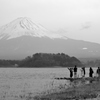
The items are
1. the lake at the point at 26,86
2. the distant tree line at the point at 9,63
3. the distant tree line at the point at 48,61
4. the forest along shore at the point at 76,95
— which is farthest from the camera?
the distant tree line at the point at 9,63

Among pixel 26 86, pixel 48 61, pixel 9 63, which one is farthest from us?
pixel 9 63

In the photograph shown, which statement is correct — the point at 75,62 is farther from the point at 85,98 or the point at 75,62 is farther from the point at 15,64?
the point at 85,98

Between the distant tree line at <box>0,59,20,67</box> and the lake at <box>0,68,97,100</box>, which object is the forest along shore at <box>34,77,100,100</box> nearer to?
the lake at <box>0,68,97,100</box>

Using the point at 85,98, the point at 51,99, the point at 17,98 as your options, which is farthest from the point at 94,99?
the point at 17,98

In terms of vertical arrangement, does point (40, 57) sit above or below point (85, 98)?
above

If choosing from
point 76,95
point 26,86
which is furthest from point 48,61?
point 76,95

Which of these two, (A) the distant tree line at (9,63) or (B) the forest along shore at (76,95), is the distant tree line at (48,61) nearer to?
(A) the distant tree line at (9,63)

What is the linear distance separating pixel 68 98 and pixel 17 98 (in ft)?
17.5

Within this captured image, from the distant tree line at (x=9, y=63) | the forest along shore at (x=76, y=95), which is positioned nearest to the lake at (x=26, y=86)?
the forest along shore at (x=76, y=95)

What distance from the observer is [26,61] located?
183375 millimetres

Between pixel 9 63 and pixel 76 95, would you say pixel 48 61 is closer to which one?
pixel 9 63

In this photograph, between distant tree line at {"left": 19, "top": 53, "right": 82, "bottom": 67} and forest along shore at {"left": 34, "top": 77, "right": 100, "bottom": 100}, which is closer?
forest along shore at {"left": 34, "top": 77, "right": 100, "bottom": 100}

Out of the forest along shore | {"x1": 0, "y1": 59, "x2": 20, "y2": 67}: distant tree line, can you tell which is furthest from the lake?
{"x1": 0, "y1": 59, "x2": 20, "y2": 67}: distant tree line

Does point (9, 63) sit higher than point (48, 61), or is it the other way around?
point (48, 61)
